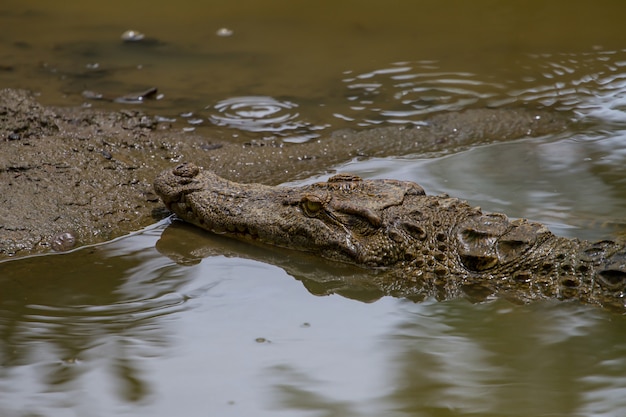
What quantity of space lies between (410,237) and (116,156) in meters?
2.26

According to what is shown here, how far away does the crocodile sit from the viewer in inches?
168

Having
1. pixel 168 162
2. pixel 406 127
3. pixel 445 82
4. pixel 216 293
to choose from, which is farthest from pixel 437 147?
pixel 216 293

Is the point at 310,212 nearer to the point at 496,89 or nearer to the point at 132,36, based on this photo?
the point at 496,89

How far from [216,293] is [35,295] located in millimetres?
901

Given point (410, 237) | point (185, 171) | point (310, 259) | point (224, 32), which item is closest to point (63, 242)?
point (185, 171)

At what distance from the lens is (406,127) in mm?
6363

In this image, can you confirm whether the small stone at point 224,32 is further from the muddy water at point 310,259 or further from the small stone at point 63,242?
the small stone at point 63,242

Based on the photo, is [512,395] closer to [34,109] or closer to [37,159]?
[37,159]

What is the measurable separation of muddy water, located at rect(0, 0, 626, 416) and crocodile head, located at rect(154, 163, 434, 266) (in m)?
0.12

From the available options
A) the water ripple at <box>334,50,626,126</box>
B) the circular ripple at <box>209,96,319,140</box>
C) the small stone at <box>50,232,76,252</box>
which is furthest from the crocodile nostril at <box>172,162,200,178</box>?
the water ripple at <box>334,50,626,126</box>

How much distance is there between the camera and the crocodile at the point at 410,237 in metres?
4.27

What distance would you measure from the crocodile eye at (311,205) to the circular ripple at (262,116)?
5.40 ft

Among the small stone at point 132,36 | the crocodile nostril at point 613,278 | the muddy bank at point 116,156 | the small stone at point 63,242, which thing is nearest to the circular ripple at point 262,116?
the muddy bank at point 116,156

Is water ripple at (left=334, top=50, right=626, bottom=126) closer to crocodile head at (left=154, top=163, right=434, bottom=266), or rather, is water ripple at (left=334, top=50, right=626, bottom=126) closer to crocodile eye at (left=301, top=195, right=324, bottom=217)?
crocodile head at (left=154, top=163, right=434, bottom=266)
